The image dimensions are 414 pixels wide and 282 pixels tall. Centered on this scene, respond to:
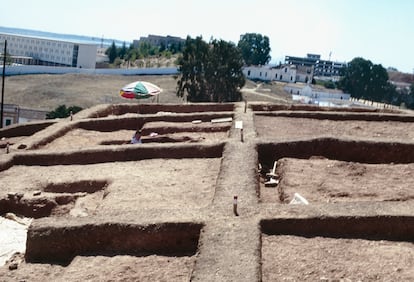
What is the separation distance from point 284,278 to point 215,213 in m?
1.47

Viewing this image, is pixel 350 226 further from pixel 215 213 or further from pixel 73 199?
pixel 73 199

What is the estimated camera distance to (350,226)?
6.01 meters

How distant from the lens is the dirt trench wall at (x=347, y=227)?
19.5 ft

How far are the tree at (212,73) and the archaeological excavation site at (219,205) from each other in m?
27.5

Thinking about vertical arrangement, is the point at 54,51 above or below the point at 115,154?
above

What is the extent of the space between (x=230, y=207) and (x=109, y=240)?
1.54 m

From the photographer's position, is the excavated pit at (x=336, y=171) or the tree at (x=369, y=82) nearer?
the excavated pit at (x=336, y=171)

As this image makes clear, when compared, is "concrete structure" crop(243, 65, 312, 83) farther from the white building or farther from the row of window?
the row of window

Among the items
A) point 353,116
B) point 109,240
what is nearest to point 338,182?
point 109,240

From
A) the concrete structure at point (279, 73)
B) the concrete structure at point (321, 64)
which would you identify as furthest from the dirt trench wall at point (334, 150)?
the concrete structure at point (321, 64)

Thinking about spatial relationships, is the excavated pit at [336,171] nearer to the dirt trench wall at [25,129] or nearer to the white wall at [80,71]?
the dirt trench wall at [25,129]

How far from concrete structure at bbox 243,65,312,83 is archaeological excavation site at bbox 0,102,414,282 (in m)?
56.8

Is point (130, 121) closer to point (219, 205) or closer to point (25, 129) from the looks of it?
point (25, 129)

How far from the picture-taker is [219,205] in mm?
6527
